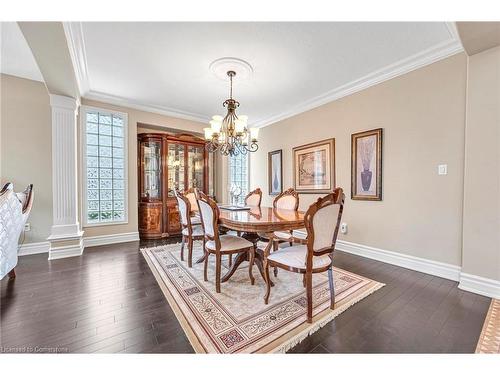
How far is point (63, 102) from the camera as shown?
9.84ft

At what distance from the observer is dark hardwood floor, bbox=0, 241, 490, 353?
1308mm

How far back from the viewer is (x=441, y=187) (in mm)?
2352

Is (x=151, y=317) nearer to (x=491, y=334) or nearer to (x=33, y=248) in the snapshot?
(x=491, y=334)

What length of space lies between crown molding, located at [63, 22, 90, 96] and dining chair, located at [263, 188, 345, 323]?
2.68 metres

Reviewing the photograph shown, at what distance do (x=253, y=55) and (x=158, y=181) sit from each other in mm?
2991

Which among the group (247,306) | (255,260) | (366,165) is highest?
(366,165)

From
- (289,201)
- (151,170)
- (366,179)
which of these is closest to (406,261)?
(366,179)

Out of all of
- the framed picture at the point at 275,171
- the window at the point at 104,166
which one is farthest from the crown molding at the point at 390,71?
the window at the point at 104,166

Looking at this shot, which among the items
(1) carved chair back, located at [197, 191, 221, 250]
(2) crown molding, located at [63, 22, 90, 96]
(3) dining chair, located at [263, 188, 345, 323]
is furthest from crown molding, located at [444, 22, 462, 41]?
(2) crown molding, located at [63, 22, 90, 96]

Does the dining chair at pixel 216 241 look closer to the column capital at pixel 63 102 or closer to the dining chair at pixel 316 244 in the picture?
the dining chair at pixel 316 244

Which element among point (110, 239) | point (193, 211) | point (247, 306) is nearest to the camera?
point (247, 306)

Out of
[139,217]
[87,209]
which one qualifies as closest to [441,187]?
[139,217]
